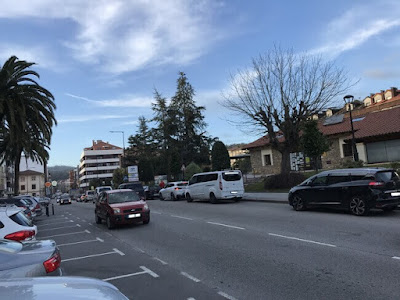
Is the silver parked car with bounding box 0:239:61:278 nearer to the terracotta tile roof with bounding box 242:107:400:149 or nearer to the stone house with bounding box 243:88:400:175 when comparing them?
the stone house with bounding box 243:88:400:175

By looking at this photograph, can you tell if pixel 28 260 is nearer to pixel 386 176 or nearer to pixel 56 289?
pixel 56 289

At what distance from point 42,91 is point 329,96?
20939 millimetres

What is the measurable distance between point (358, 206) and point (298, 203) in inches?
113

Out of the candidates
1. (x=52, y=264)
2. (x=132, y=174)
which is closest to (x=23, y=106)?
(x=52, y=264)

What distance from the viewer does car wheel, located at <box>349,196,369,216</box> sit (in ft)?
39.4

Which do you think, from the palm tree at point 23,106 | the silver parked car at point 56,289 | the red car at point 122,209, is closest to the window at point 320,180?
the red car at point 122,209

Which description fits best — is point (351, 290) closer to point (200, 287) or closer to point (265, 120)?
point (200, 287)

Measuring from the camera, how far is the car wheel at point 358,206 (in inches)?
472

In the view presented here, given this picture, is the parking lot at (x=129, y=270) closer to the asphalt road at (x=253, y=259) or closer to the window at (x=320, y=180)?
the asphalt road at (x=253, y=259)

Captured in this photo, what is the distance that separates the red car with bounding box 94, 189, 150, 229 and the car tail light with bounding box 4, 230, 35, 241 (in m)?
6.32

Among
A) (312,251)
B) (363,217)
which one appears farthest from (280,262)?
(363,217)

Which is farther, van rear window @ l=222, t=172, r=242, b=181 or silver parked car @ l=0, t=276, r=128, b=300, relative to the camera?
van rear window @ l=222, t=172, r=242, b=181

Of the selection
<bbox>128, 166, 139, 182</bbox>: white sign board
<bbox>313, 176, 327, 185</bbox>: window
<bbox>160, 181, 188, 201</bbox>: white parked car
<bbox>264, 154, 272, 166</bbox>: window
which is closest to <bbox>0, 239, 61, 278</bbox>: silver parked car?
<bbox>313, 176, 327, 185</bbox>: window

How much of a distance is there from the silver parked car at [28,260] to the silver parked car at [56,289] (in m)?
1.03
